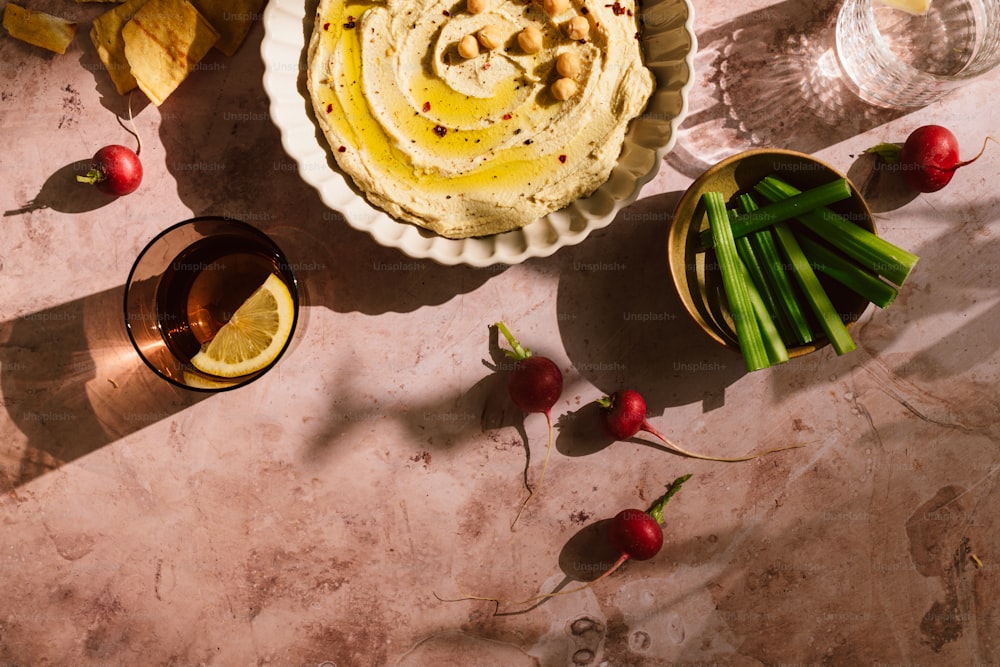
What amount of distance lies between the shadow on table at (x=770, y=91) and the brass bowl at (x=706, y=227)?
247 millimetres

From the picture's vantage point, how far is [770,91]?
9.71 feet

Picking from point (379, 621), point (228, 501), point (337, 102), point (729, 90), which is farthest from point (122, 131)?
point (729, 90)

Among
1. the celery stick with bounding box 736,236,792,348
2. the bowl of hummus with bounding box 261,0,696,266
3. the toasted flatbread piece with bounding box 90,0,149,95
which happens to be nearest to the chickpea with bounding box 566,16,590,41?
the bowl of hummus with bounding box 261,0,696,266

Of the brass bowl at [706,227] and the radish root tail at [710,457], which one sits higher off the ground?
the brass bowl at [706,227]

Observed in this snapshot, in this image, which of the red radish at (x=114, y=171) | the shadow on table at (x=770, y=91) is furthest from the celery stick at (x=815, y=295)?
the red radish at (x=114, y=171)

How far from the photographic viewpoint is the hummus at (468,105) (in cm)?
258

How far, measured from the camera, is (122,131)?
2963 mm

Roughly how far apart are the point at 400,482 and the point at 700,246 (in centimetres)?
162

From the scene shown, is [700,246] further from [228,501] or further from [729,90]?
[228,501]

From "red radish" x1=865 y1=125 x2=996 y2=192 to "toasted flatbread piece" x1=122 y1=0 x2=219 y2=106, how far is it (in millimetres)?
2908

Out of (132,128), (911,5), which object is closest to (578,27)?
(911,5)

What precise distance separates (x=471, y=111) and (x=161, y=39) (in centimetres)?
134

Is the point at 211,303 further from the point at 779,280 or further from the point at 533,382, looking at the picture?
the point at 779,280

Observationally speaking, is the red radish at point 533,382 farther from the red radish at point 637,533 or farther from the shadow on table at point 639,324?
the red radish at point 637,533
